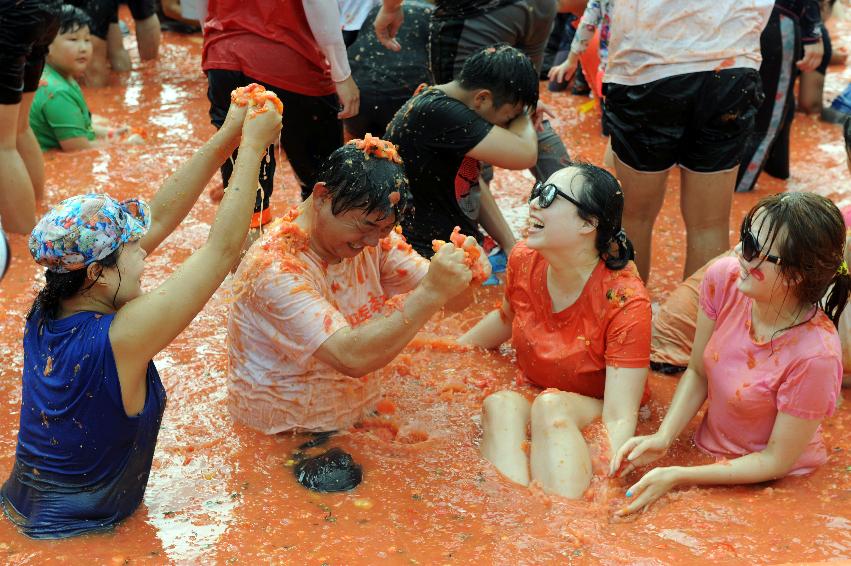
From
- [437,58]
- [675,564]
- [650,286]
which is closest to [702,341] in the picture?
[675,564]

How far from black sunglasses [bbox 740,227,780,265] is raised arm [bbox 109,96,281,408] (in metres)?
1.55

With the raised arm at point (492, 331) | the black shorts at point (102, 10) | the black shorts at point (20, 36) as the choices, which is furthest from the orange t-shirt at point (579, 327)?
the black shorts at point (102, 10)

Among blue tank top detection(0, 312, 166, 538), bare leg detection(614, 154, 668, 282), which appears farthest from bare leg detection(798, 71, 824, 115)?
blue tank top detection(0, 312, 166, 538)

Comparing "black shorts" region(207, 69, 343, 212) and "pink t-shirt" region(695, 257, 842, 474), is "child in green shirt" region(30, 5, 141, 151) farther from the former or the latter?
"pink t-shirt" region(695, 257, 842, 474)

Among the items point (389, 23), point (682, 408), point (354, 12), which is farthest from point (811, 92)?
point (682, 408)

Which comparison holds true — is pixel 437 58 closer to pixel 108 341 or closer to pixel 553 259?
pixel 553 259

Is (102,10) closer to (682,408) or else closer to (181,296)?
(181,296)

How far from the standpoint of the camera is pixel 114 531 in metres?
2.90

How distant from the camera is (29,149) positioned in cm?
547

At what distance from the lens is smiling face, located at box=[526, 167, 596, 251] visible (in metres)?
3.49

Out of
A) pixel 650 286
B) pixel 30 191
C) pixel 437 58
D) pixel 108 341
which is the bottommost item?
pixel 650 286

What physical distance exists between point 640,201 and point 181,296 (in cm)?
247

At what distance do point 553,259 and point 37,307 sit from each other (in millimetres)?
1802

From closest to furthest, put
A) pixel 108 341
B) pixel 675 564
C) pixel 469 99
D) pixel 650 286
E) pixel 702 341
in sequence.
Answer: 1. pixel 108 341
2. pixel 675 564
3. pixel 702 341
4. pixel 469 99
5. pixel 650 286
